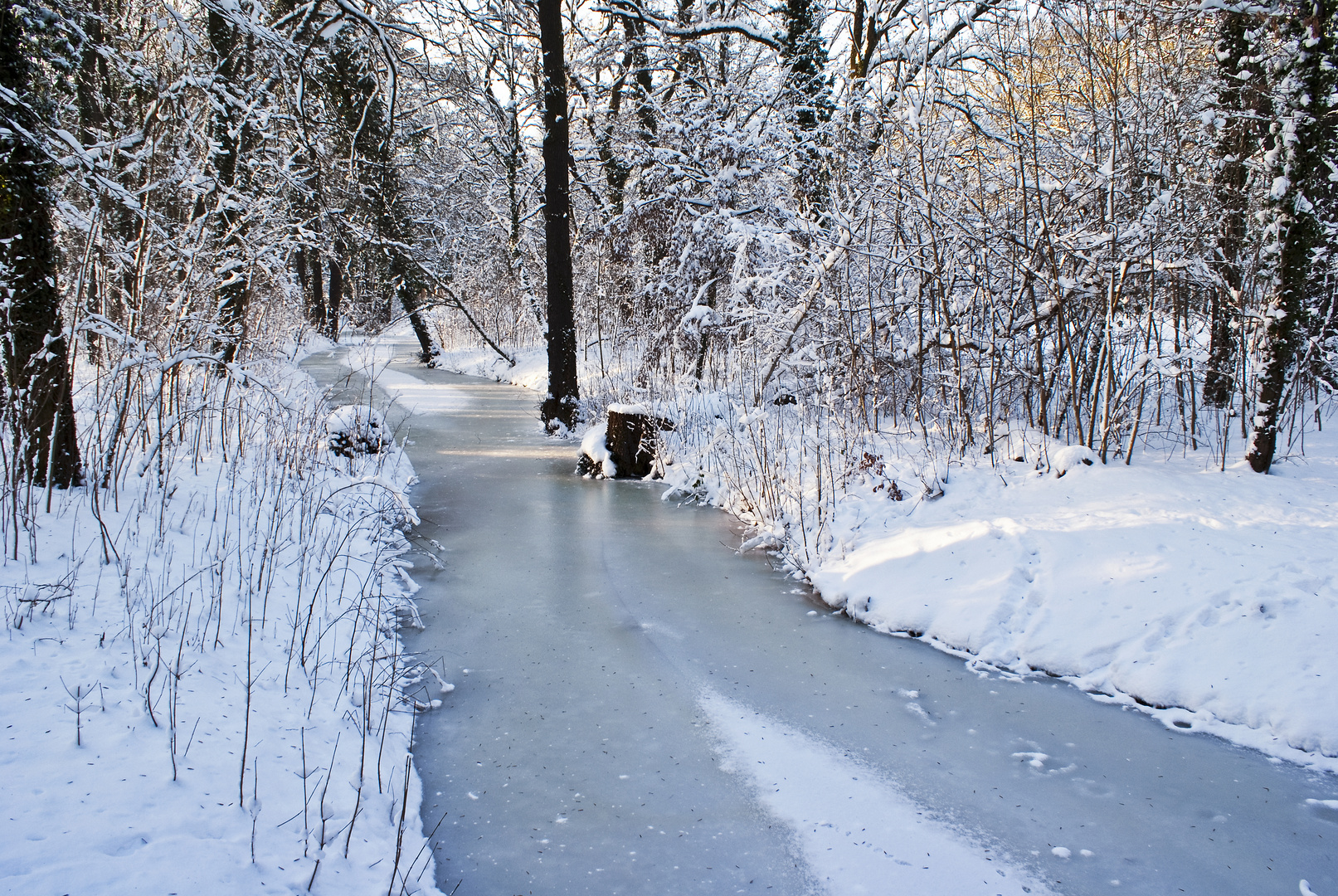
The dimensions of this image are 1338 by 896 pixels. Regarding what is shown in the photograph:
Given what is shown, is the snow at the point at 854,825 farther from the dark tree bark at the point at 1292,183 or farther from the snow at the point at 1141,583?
the dark tree bark at the point at 1292,183

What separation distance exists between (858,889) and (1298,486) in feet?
13.1

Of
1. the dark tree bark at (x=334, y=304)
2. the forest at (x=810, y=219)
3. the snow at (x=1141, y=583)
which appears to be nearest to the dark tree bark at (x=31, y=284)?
the forest at (x=810, y=219)

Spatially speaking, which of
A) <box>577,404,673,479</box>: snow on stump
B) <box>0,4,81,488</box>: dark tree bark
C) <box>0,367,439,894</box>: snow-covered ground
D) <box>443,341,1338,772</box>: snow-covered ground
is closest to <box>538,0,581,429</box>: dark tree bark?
<box>577,404,673,479</box>: snow on stump

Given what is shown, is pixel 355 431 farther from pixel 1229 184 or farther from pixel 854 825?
pixel 1229 184

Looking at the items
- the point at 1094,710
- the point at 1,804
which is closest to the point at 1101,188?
the point at 1094,710

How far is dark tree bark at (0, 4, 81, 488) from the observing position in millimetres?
4242

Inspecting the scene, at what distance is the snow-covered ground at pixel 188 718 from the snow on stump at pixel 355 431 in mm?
3083

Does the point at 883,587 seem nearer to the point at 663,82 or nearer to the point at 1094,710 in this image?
the point at 1094,710

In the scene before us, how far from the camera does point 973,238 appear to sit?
19.2ft

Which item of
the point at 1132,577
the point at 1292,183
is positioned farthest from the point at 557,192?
the point at 1132,577

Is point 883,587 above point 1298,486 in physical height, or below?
below

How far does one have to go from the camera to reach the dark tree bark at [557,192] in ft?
36.7

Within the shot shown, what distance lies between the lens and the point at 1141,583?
4.30 m

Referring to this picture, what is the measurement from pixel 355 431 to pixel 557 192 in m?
4.79
